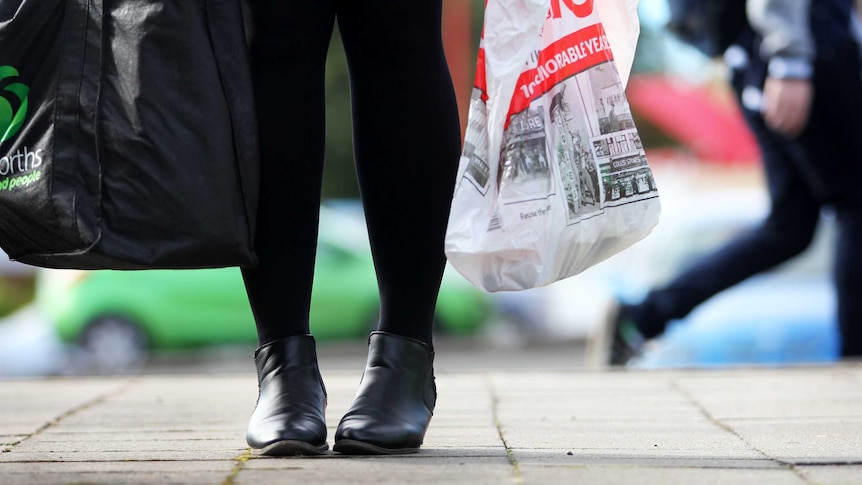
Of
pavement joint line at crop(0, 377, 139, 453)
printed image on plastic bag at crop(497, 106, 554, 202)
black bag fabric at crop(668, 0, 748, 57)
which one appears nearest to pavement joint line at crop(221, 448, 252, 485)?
pavement joint line at crop(0, 377, 139, 453)

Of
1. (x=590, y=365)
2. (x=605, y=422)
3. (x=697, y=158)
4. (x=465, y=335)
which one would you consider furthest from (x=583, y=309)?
(x=605, y=422)

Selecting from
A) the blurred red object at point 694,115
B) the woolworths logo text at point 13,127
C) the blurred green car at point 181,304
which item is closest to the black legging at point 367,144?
the woolworths logo text at point 13,127

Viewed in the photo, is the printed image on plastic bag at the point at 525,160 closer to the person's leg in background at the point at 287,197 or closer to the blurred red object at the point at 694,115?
the person's leg in background at the point at 287,197

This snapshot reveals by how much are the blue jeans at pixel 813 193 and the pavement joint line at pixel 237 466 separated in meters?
2.48

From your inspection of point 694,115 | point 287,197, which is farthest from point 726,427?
point 694,115

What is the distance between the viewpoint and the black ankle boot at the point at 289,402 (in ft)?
5.78

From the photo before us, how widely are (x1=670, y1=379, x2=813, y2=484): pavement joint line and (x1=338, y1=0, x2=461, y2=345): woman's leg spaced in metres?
0.56

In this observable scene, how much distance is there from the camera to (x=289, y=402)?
1.83 meters

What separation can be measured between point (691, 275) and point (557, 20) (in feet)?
7.67

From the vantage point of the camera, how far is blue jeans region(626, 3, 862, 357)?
12.4 feet

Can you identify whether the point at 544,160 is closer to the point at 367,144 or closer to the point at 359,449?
the point at 367,144

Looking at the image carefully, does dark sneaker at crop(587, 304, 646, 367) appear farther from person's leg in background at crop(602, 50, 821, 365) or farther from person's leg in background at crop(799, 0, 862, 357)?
person's leg in background at crop(799, 0, 862, 357)

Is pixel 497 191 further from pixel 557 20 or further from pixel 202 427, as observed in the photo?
pixel 202 427

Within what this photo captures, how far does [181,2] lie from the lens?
1.72 meters
